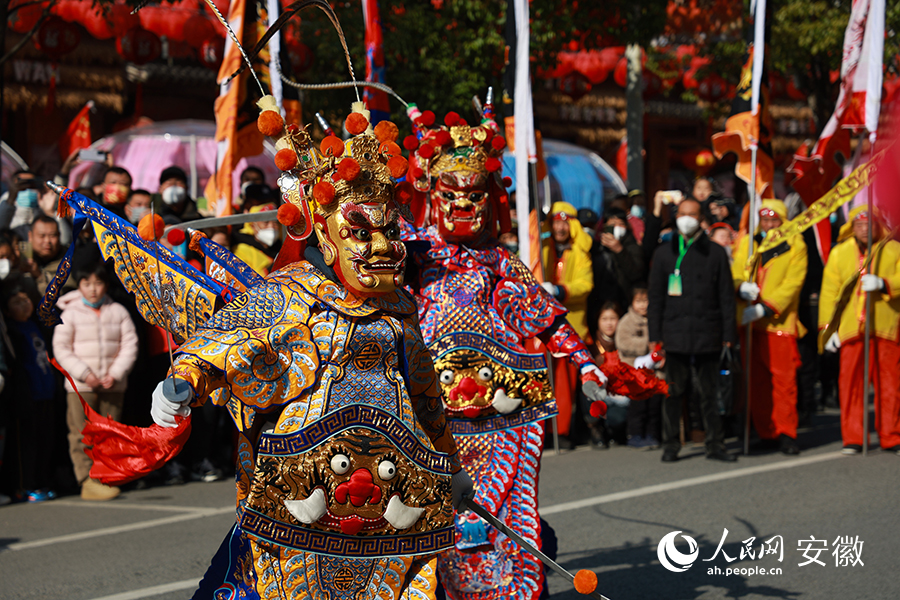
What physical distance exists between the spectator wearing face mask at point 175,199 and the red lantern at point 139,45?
5.10 m

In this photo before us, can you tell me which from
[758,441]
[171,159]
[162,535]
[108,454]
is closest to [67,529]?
[162,535]

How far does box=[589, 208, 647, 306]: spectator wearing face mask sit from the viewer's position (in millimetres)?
9453

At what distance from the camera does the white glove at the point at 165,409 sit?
2.84m

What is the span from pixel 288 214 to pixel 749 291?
6.00m

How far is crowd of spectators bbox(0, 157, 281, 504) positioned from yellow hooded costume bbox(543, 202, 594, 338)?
8.18ft

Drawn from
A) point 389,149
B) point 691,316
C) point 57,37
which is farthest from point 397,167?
point 57,37

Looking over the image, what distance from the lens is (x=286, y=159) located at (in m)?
3.28

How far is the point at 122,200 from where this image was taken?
8.26 m

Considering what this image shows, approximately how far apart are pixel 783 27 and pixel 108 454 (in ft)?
42.9

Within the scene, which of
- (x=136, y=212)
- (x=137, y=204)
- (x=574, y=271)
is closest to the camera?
(x=136, y=212)

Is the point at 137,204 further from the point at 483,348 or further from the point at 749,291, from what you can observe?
the point at 749,291

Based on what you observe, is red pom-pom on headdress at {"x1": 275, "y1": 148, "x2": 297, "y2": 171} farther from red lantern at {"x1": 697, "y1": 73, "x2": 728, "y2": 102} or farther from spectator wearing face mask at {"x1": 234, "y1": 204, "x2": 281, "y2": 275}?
red lantern at {"x1": 697, "y1": 73, "x2": 728, "y2": 102}

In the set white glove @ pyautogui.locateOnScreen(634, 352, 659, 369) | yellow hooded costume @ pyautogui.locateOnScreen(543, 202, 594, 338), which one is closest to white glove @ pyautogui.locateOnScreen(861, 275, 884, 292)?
white glove @ pyautogui.locateOnScreen(634, 352, 659, 369)

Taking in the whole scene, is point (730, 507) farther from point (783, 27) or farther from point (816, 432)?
point (783, 27)
